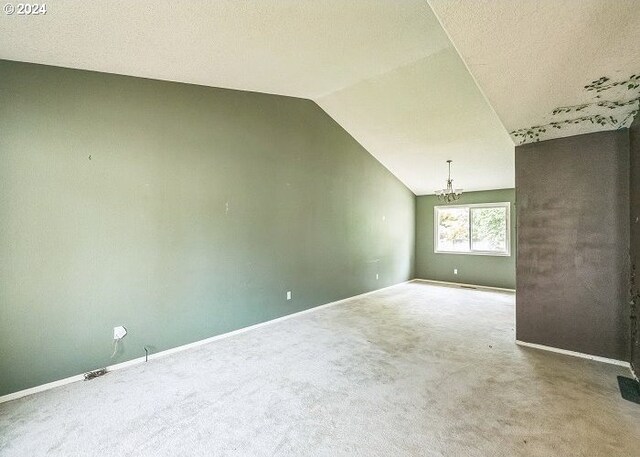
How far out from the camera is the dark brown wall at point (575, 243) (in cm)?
298

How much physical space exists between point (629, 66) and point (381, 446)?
9.94ft

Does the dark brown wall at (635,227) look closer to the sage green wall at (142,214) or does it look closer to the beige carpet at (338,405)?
the beige carpet at (338,405)

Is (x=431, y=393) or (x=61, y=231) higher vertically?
(x=61, y=231)

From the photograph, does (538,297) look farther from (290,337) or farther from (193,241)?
(193,241)

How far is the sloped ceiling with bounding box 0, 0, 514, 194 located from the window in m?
2.46

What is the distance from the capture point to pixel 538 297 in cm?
341

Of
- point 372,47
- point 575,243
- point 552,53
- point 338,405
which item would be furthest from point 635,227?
point 338,405

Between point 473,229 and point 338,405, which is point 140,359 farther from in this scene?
point 473,229

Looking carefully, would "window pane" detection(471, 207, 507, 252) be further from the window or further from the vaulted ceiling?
the vaulted ceiling

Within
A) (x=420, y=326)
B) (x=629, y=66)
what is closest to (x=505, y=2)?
(x=629, y=66)

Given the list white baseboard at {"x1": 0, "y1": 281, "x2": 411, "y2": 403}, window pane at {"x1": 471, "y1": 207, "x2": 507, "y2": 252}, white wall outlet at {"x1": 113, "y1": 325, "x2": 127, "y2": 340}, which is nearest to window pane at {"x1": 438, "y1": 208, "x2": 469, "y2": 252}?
window pane at {"x1": 471, "y1": 207, "x2": 507, "y2": 252}

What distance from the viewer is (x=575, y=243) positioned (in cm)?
321

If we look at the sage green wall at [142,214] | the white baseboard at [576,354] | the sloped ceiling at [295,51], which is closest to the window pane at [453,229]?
the sloped ceiling at [295,51]

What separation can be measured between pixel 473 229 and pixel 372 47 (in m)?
5.94
